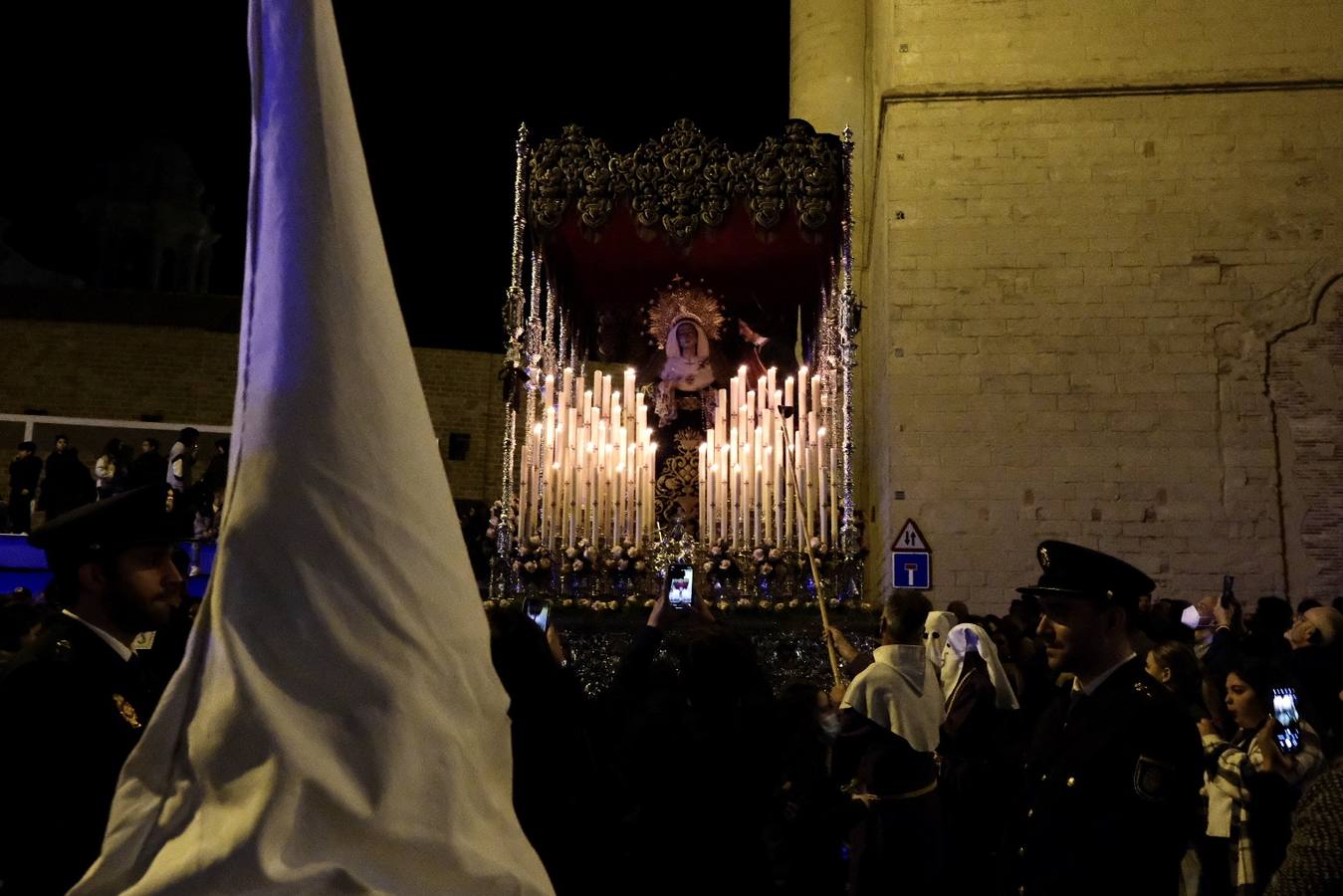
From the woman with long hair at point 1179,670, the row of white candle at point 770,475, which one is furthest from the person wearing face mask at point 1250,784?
the row of white candle at point 770,475

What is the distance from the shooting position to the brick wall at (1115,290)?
35.1 feet

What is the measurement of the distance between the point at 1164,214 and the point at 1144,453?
8.17ft

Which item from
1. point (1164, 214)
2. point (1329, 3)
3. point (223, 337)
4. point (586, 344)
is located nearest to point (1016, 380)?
point (1164, 214)

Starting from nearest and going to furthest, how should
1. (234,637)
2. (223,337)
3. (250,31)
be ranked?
(234,637) < (250,31) < (223,337)

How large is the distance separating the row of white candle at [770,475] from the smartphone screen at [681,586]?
157 centimetres

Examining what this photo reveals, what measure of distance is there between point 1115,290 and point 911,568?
359 cm

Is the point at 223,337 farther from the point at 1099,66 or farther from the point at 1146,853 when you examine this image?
the point at 1146,853

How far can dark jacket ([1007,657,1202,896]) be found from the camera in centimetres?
299

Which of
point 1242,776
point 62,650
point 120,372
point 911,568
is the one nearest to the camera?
point 62,650

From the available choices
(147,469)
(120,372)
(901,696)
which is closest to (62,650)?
(901,696)

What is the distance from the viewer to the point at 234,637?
1.53 m

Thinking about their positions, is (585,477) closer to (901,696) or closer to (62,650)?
(901,696)

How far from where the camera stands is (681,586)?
Answer: 7.07 meters

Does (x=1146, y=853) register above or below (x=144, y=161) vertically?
below
